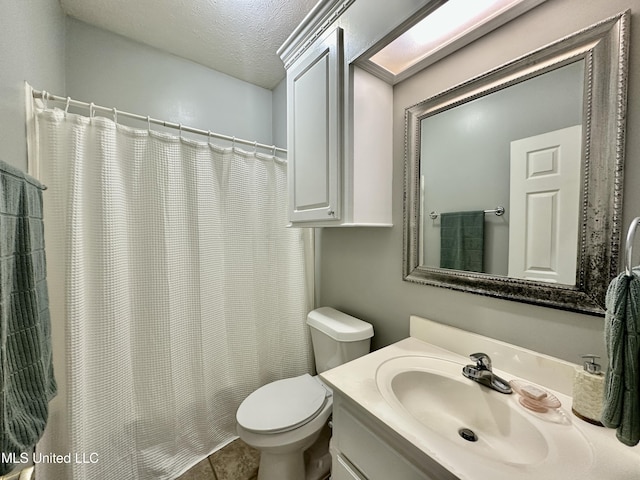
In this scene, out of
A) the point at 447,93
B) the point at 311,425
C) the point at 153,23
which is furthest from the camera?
the point at 153,23

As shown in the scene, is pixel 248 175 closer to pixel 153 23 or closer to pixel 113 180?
pixel 113 180

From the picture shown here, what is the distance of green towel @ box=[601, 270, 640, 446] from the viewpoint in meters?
0.40

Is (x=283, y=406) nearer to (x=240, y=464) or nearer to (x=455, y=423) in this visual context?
(x=240, y=464)

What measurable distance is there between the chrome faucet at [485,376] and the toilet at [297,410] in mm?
503

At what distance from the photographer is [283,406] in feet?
3.76

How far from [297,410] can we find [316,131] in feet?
4.29

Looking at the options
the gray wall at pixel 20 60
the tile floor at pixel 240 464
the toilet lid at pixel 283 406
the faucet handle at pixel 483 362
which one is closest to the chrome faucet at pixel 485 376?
the faucet handle at pixel 483 362

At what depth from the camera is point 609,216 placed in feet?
2.11

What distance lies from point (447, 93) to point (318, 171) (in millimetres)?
607

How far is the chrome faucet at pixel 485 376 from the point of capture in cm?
74

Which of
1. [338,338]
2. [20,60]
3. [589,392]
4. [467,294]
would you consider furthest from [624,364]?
[20,60]

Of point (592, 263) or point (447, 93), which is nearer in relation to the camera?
point (592, 263)

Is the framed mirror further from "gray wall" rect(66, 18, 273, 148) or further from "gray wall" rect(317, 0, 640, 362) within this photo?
"gray wall" rect(66, 18, 273, 148)

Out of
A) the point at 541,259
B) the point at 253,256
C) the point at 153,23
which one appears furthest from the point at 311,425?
the point at 153,23
